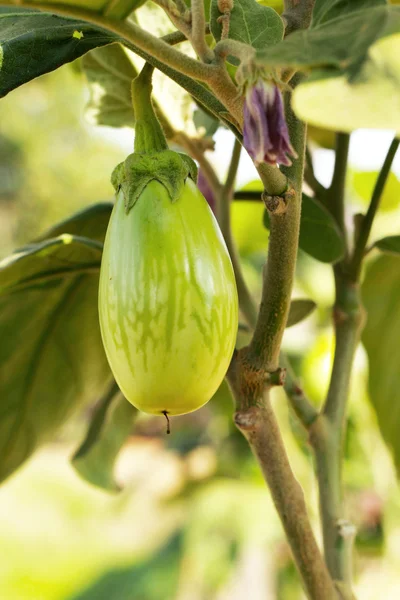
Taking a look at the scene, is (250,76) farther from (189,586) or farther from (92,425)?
(189,586)

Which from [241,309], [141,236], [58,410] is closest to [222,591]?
[58,410]

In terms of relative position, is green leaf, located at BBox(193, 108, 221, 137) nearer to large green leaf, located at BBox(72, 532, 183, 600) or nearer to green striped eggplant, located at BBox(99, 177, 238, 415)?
green striped eggplant, located at BBox(99, 177, 238, 415)

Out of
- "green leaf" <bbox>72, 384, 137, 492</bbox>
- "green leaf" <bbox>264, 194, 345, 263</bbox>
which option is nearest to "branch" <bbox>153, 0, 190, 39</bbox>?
"green leaf" <bbox>264, 194, 345, 263</bbox>

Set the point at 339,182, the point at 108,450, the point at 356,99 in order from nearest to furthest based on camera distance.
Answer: the point at 356,99 → the point at 339,182 → the point at 108,450

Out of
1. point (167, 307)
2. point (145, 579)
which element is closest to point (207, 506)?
point (145, 579)

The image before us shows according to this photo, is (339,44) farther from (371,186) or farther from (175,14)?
(371,186)

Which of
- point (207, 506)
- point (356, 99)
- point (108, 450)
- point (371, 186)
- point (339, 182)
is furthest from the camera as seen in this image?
point (207, 506)
